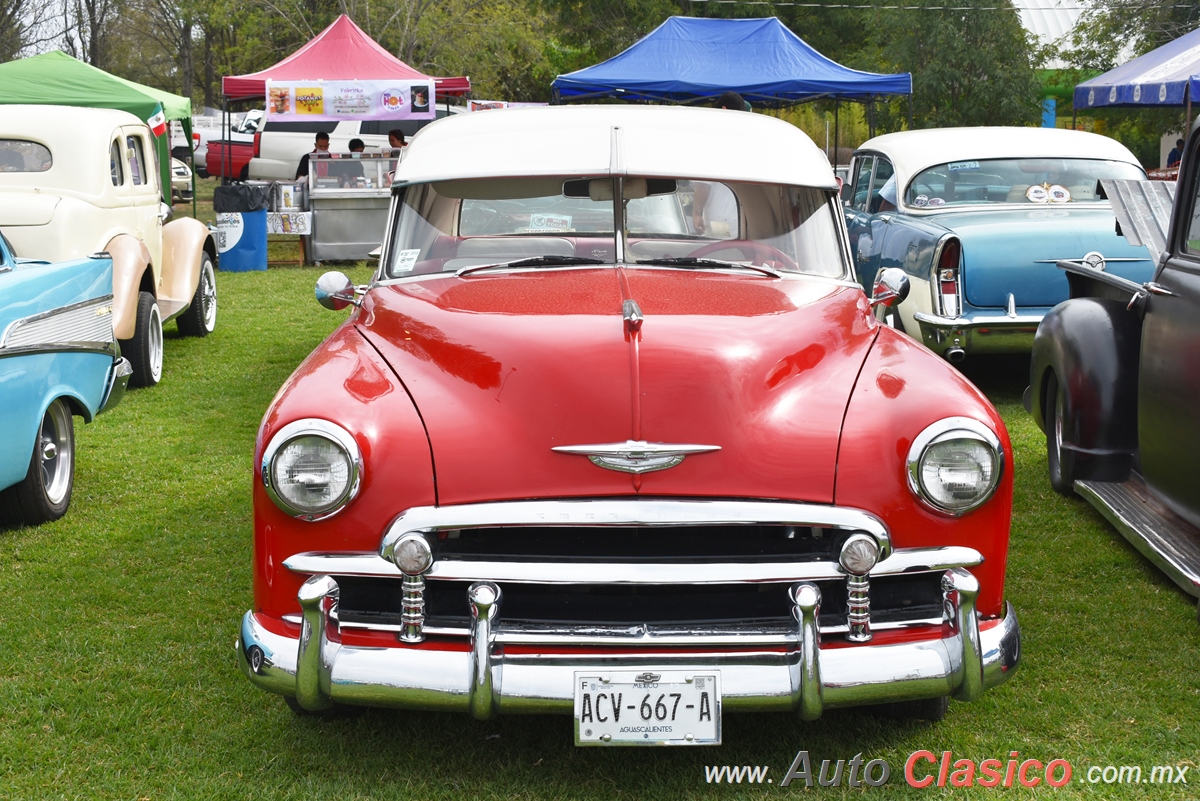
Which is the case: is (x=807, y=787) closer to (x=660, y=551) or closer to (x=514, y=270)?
(x=660, y=551)

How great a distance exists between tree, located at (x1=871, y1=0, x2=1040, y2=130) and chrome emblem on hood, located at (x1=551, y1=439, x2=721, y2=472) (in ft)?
79.2

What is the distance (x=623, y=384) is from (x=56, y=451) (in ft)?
11.4

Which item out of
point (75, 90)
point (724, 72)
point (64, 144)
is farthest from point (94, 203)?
point (724, 72)

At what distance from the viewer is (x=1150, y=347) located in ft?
14.7

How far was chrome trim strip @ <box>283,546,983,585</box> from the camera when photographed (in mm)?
2748

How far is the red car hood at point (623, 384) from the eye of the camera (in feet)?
9.41

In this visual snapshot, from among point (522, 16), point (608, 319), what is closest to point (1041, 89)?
point (522, 16)

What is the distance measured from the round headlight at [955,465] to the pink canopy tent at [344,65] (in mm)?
14450

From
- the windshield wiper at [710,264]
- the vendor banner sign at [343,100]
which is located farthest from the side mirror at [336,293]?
the vendor banner sign at [343,100]

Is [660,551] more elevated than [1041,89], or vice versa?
[1041,89]

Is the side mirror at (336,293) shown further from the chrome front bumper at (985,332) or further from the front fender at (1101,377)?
the chrome front bumper at (985,332)

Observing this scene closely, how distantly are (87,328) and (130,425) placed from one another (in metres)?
1.88

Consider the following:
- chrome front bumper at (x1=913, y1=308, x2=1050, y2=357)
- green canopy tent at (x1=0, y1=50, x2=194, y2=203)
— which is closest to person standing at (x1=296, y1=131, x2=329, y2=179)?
green canopy tent at (x1=0, y1=50, x2=194, y2=203)

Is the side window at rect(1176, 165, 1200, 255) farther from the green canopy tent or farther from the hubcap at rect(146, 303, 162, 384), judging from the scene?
the green canopy tent
